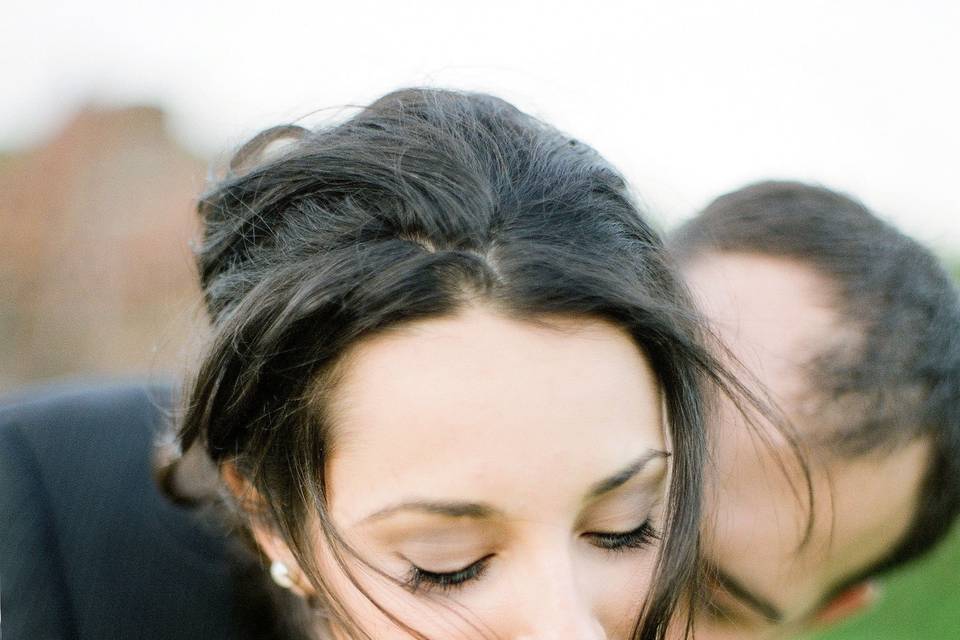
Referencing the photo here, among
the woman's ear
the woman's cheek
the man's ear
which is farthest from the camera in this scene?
the man's ear

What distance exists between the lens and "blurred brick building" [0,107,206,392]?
633cm

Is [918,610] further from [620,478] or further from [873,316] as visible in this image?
[620,478]

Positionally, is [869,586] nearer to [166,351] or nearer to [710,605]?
[710,605]

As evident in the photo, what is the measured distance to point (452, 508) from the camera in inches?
56.9

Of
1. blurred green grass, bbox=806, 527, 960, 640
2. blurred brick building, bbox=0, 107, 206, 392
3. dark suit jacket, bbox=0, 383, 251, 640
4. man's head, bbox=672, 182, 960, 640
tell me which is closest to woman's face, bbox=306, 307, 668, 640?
man's head, bbox=672, 182, 960, 640

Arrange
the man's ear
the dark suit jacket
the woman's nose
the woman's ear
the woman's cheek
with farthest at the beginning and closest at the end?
1. the man's ear
2. the dark suit jacket
3. the woman's ear
4. the woman's cheek
5. the woman's nose

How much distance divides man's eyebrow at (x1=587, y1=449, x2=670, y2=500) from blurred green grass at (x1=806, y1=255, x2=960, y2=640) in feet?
10.3

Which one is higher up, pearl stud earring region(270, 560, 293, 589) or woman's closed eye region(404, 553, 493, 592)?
woman's closed eye region(404, 553, 493, 592)

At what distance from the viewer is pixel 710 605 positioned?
1972mm

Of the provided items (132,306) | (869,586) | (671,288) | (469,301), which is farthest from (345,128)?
(132,306)

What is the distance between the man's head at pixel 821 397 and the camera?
1.98m

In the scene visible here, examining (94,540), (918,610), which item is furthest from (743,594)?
(918,610)

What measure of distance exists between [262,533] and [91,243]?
531 centimetres

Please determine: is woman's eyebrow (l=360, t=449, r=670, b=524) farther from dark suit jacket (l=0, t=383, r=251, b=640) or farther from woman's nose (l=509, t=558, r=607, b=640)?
dark suit jacket (l=0, t=383, r=251, b=640)
